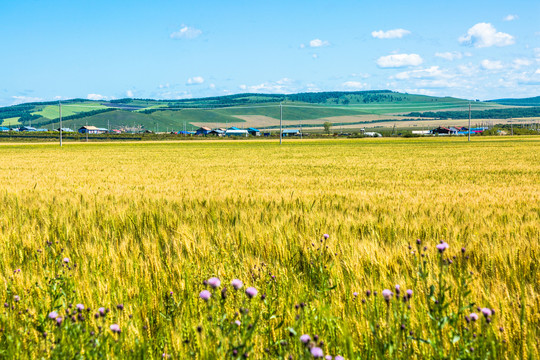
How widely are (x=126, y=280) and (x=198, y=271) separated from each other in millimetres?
576

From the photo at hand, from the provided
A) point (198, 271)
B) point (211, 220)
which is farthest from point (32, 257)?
point (211, 220)

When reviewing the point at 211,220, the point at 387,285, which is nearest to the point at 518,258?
the point at 387,285

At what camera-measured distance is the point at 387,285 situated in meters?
3.28

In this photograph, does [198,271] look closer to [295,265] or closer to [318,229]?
[295,265]

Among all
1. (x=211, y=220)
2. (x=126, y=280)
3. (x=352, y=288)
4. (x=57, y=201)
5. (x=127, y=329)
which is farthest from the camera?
(x=57, y=201)

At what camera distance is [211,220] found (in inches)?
247

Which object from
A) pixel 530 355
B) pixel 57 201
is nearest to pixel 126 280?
pixel 530 355

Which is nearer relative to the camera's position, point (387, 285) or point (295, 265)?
point (387, 285)

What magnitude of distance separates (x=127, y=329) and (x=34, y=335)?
1.96 ft

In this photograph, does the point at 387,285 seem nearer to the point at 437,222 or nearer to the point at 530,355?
the point at 530,355

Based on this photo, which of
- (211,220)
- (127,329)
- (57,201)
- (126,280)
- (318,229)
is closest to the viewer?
(127,329)

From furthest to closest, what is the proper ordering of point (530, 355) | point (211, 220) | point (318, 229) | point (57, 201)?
point (57, 201) → point (211, 220) → point (318, 229) → point (530, 355)

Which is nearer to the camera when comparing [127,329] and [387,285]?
[127,329]

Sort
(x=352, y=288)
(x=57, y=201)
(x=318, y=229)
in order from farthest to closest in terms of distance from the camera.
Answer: (x=57, y=201)
(x=318, y=229)
(x=352, y=288)
